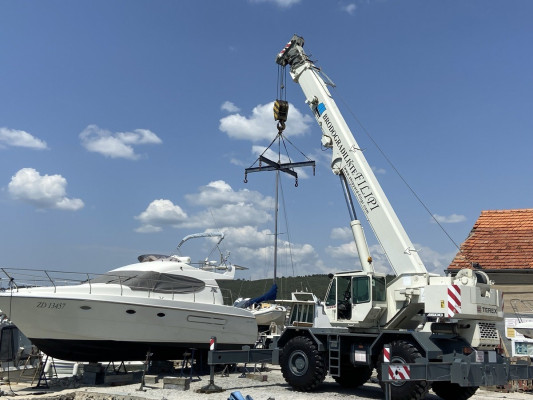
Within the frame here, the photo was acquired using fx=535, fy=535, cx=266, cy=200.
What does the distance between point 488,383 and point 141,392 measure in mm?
7084

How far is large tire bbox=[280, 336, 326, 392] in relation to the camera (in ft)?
38.4

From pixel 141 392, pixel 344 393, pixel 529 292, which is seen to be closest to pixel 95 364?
pixel 141 392

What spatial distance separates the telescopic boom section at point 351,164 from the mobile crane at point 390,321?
25mm

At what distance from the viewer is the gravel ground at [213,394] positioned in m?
11.2

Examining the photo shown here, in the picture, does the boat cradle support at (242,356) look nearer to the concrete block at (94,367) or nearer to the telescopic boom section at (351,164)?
the concrete block at (94,367)

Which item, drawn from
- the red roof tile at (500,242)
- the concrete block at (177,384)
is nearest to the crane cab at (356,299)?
the concrete block at (177,384)

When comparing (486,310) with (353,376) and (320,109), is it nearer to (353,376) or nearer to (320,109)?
(353,376)

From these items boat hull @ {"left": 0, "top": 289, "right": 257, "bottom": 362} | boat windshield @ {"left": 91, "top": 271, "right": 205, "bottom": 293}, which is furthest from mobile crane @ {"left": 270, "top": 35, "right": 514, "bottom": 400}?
boat windshield @ {"left": 91, "top": 271, "right": 205, "bottom": 293}

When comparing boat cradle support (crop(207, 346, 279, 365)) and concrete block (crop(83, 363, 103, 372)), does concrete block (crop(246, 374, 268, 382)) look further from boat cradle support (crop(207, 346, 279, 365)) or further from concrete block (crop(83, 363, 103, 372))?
concrete block (crop(83, 363, 103, 372))

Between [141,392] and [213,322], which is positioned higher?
[213,322]

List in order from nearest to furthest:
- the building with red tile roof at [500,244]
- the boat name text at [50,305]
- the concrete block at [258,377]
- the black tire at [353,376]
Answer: the black tire at [353,376] → the boat name text at [50,305] → the concrete block at [258,377] → the building with red tile roof at [500,244]

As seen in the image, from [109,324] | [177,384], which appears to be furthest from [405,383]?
[109,324]

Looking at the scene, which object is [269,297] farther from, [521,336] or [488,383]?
[488,383]

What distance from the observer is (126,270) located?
583 inches
